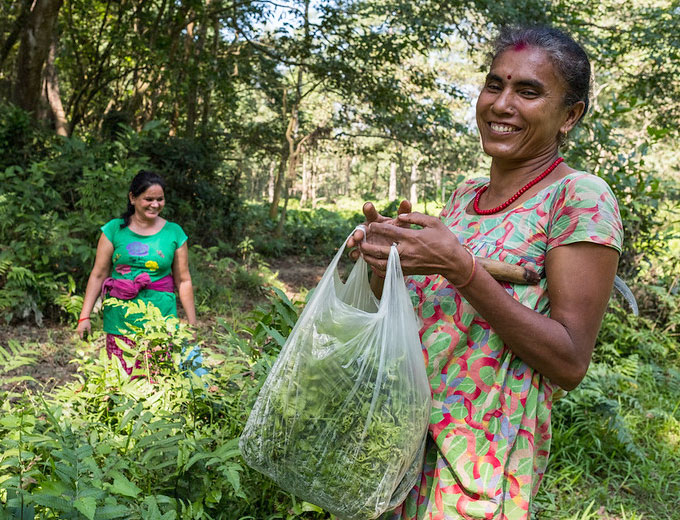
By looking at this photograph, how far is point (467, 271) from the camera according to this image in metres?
1.09

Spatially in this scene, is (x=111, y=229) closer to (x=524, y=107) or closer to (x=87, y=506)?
(x=87, y=506)

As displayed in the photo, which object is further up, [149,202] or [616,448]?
[149,202]

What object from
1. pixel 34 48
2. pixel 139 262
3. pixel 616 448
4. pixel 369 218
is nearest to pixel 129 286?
pixel 139 262

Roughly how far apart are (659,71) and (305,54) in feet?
17.1

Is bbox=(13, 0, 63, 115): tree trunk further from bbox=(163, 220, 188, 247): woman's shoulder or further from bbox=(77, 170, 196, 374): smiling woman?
bbox=(163, 220, 188, 247): woman's shoulder

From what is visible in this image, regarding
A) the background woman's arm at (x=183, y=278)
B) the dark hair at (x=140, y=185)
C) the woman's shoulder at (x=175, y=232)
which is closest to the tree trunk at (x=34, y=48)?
the dark hair at (x=140, y=185)

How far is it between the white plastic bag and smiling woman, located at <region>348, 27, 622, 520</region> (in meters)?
0.07

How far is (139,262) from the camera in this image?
138 inches

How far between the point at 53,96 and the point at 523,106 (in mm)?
8966

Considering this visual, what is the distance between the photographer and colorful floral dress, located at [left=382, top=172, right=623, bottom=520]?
3.81 ft

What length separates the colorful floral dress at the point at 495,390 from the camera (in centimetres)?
116

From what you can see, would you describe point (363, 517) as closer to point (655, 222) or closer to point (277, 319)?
point (277, 319)

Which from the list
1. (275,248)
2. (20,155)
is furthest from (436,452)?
(275,248)


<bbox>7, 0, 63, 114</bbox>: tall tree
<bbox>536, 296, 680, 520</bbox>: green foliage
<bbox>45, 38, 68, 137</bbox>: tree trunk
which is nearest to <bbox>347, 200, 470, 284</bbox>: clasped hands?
<bbox>536, 296, 680, 520</bbox>: green foliage
